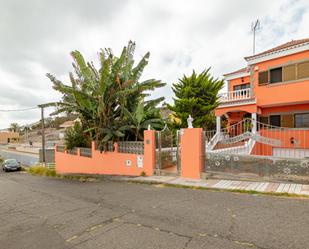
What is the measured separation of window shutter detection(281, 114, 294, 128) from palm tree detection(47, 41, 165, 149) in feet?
29.2

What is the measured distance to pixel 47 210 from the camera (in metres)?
6.05

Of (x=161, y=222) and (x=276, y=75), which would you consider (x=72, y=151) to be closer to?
(x=161, y=222)

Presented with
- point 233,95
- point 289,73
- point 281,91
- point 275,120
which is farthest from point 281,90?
point 233,95

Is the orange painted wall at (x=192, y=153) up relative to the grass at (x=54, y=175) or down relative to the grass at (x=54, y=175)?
up

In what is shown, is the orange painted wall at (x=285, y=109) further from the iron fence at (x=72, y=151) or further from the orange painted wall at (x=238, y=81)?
the iron fence at (x=72, y=151)

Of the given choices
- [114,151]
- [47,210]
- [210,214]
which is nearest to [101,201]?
[47,210]

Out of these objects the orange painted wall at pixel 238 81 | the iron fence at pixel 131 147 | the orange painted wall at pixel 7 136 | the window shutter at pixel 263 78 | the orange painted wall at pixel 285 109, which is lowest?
the orange painted wall at pixel 7 136

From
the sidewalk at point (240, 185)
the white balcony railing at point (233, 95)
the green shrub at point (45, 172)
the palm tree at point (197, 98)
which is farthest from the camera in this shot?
the green shrub at point (45, 172)

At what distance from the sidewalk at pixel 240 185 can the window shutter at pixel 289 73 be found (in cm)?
908

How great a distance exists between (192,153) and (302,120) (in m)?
9.96

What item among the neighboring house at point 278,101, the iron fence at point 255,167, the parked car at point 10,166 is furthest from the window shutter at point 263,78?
the parked car at point 10,166

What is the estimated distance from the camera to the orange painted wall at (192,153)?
8.64 m

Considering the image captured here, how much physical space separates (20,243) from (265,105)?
50.3ft

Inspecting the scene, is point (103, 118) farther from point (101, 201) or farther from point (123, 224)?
point (123, 224)
